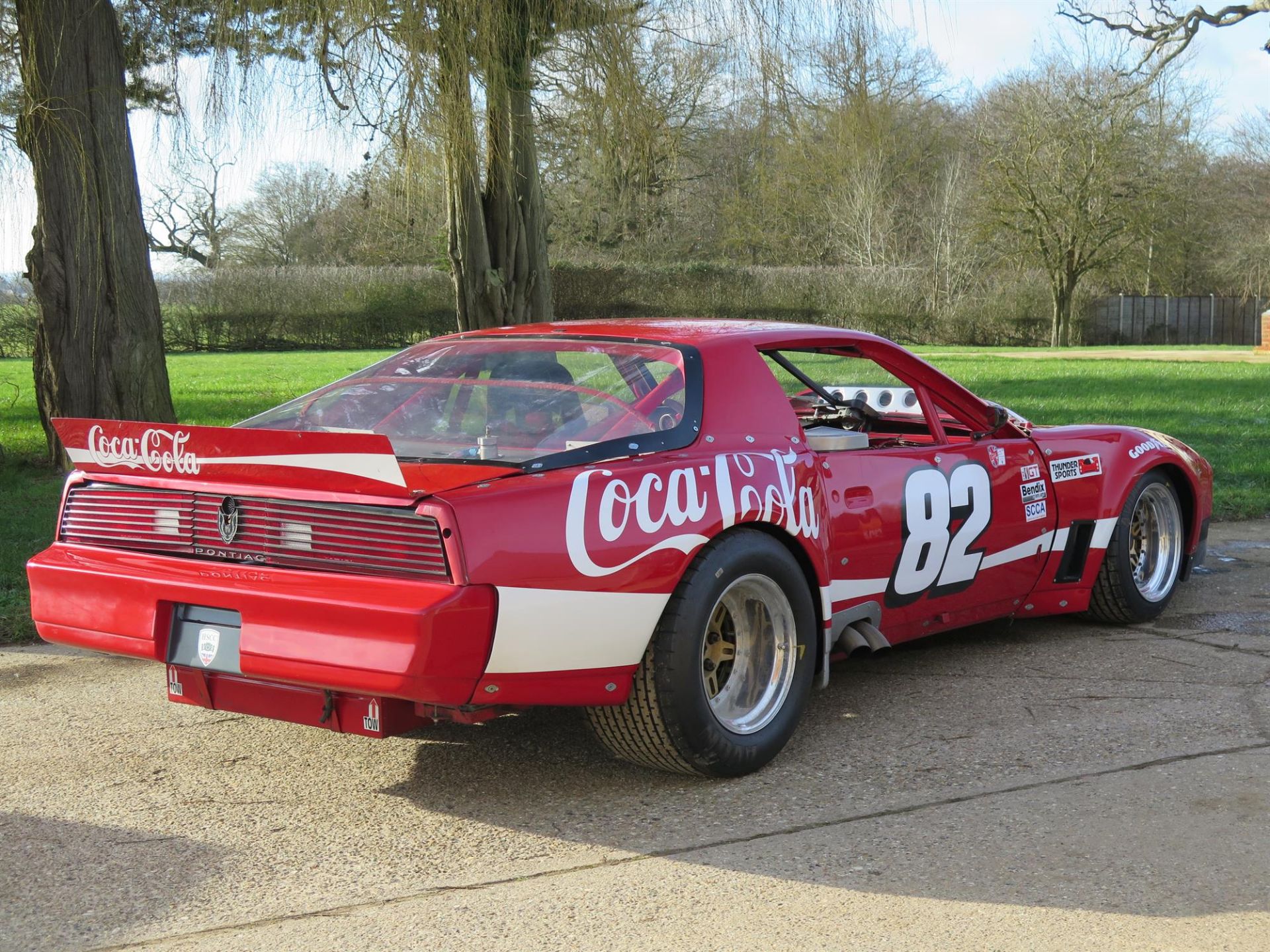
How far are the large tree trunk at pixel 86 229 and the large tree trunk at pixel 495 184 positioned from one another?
2.06 metres

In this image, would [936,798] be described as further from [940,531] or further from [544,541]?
[544,541]

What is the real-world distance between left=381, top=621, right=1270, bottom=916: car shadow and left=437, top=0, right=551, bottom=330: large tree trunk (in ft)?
9.73

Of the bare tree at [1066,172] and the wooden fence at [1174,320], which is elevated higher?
the bare tree at [1066,172]

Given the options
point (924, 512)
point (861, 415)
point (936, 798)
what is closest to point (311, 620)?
point (936, 798)

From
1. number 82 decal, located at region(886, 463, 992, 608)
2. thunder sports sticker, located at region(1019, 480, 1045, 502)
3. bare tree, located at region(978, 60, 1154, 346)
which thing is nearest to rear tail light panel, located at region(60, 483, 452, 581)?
number 82 decal, located at region(886, 463, 992, 608)

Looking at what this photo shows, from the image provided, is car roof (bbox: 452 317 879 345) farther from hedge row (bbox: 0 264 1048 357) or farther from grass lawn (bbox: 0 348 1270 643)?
hedge row (bbox: 0 264 1048 357)

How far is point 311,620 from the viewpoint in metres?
3.18

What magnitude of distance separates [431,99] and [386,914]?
13.1ft

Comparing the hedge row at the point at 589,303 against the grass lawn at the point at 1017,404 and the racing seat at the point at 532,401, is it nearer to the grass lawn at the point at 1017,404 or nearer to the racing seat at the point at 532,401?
the grass lawn at the point at 1017,404

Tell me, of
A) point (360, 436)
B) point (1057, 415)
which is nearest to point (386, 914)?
point (360, 436)

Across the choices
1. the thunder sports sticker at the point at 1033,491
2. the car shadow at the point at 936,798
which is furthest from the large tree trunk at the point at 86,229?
the thunder sports sticker at the point at 1033,491

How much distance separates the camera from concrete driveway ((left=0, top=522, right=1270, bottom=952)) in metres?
2.82

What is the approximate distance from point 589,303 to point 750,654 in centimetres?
3365

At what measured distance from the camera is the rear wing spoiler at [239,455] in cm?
317
